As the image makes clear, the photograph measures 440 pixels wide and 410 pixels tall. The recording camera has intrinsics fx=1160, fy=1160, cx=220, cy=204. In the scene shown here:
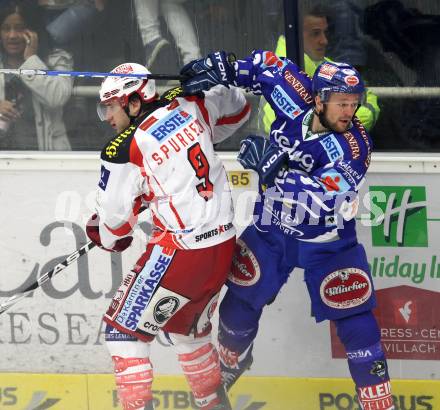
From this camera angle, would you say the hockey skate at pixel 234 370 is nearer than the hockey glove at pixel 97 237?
No

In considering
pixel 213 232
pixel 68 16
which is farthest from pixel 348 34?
pixel 68 16

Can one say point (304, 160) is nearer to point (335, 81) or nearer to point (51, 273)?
point (335, 81)

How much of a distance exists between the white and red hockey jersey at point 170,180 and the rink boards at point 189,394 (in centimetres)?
99

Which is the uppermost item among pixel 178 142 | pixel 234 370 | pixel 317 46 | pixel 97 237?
pixel 317 46

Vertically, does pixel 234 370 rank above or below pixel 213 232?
below

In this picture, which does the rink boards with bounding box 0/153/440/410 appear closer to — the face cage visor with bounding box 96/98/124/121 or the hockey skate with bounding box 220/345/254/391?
the hockey skate with bounding box 220/345/254/391

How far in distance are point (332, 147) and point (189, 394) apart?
157 cm

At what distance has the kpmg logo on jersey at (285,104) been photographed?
15.3 feet

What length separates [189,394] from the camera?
5.46 meters

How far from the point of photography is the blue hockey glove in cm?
452

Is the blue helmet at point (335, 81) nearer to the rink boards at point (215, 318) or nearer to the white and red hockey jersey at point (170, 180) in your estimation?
the white and red hockey jersey at point (170, 180)

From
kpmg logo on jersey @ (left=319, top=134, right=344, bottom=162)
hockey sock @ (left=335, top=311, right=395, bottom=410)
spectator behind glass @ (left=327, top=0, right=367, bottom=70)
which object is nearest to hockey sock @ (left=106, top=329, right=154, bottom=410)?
hockey sock @ (left=335, top=311, right=395, bottom=410)

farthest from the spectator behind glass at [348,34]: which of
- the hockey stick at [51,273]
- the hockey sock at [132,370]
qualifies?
the hockey sock at [132,370]

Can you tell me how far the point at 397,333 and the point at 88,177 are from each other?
1584 mm
